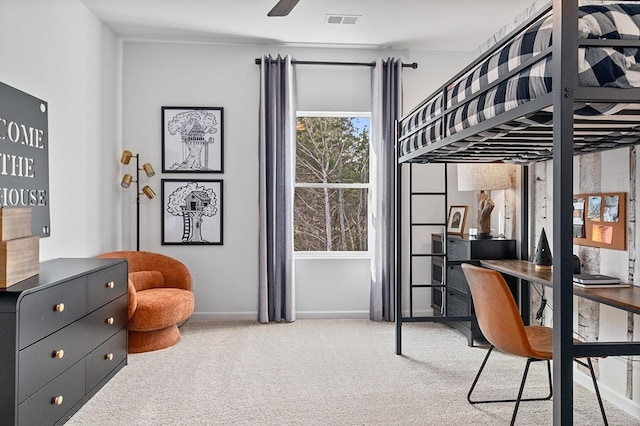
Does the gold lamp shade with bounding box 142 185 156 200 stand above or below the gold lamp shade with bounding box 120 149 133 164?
below

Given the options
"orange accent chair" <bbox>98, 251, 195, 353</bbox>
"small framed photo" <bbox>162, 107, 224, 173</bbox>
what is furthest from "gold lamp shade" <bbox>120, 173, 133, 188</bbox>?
"orange accent chair" <bbox>98, 251, 195, 353</bbox>

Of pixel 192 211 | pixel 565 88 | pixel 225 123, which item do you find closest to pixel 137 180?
pixel 192 211

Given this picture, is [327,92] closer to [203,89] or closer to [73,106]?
[203,89]

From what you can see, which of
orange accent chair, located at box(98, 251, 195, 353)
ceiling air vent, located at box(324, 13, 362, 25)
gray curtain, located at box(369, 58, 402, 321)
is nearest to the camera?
orange accent chair, located at box(98, 251, 195, 353)

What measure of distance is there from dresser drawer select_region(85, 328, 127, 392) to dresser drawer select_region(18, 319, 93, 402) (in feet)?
0.40

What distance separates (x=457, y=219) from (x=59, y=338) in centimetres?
381

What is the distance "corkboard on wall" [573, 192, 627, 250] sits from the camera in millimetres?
3023

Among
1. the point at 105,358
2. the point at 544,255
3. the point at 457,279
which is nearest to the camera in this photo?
the point at 105,358

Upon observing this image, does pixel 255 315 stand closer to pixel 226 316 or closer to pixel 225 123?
pixel 226 316

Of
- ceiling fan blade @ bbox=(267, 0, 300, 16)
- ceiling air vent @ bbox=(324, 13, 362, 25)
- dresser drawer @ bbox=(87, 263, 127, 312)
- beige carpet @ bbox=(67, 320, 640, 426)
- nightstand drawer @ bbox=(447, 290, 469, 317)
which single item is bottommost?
beige carpet @ bbox=(67, 320, 640, 426)

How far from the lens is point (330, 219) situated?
5.37m

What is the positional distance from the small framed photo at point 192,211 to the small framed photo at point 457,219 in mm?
2352

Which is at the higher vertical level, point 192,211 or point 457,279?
point 192,211

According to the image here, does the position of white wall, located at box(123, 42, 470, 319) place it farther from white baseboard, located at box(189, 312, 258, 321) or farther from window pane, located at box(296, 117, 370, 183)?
window pane, located at box(296, 117, 370, 183)
